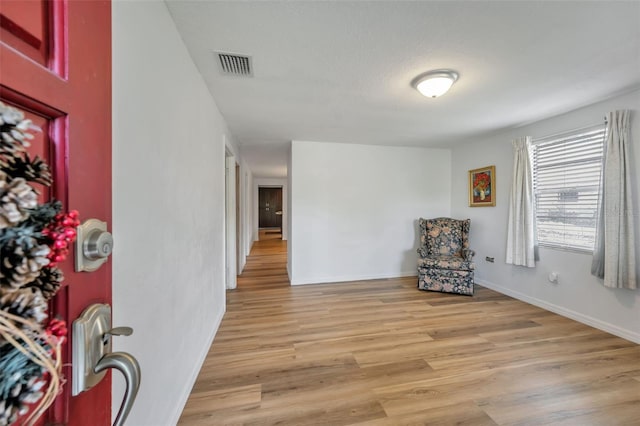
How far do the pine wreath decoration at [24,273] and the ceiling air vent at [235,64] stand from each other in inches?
64.2

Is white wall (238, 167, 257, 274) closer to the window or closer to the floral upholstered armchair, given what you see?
the floral upholstered armchair

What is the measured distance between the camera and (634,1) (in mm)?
1274

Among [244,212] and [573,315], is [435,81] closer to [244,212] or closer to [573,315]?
[573,315]

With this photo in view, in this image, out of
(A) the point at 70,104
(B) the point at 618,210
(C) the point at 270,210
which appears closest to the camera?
(A) the point at 70,104

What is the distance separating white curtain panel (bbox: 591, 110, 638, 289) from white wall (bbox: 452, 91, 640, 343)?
3.2 inches

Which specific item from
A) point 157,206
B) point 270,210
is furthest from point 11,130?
point 270,210

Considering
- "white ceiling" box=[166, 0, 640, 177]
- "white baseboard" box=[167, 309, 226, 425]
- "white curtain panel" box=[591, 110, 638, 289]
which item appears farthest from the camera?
"white curtain panel" box=[591, 110, 638, 289]

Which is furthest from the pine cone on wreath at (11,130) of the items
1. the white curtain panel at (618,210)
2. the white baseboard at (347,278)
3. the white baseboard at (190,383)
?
the white baseboard at (347,278)

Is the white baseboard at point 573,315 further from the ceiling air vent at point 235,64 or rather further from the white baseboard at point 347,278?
the ceiling air vent at point 235,64

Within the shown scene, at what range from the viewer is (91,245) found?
0.47 m

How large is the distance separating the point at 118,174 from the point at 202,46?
1.16 metres

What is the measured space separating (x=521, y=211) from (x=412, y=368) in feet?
8.20

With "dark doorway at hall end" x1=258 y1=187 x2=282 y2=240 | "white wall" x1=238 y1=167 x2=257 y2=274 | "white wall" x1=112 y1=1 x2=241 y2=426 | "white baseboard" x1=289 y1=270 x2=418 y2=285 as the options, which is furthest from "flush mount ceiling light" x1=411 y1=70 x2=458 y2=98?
"dark doorway at hall end" x1=258 y1=187 x2=282 y2=240

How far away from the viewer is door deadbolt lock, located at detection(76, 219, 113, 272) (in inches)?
18.1
